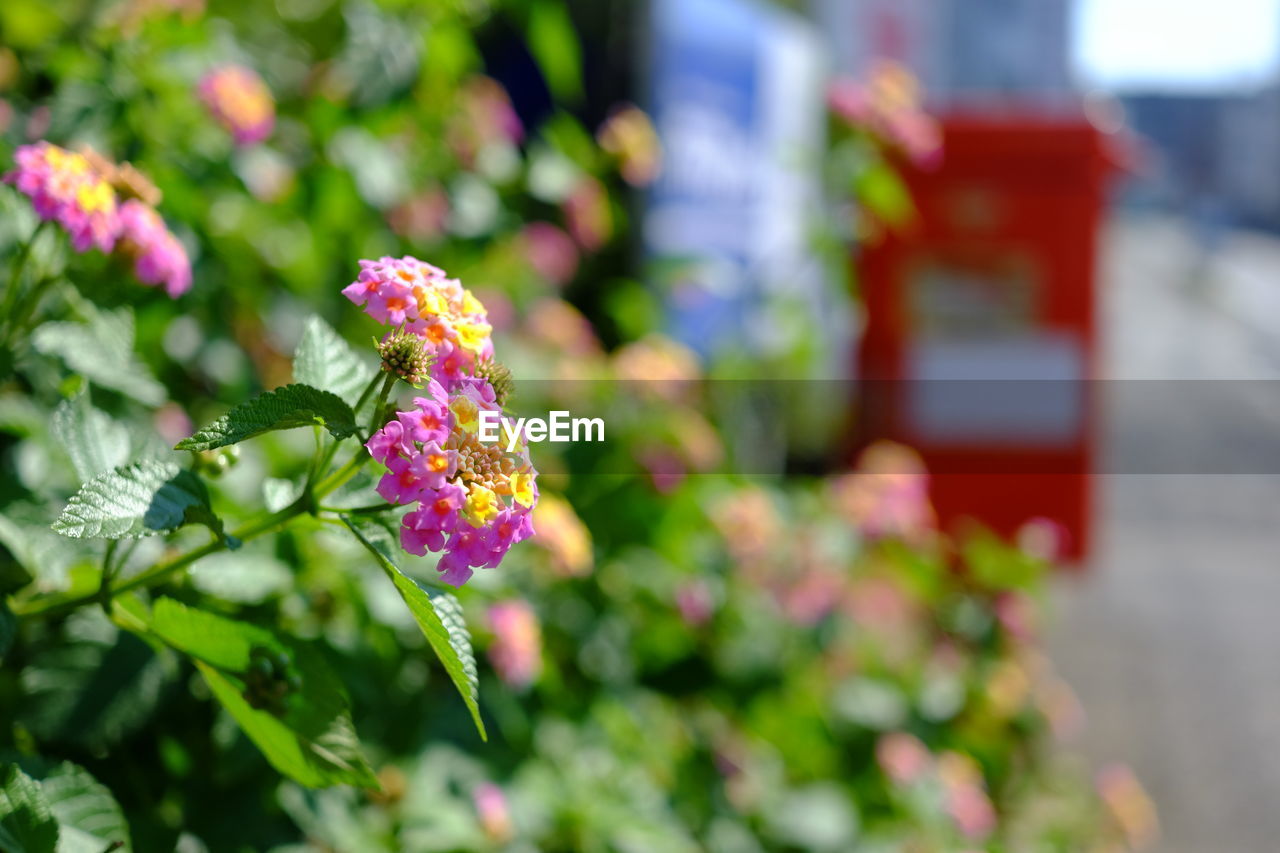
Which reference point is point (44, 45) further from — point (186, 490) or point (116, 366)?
point (186, 490)

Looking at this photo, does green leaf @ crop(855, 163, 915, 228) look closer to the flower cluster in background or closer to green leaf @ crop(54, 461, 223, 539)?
the flower cluster in background

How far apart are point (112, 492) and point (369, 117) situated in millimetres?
861

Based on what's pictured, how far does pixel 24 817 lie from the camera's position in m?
0.63

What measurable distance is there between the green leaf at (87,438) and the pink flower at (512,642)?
46 centimetres

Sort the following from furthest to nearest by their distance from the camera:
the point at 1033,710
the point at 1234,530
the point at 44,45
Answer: the point at 1234,530, the point at 1033,710, the point at 44,45

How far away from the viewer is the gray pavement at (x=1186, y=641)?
2.69 metres

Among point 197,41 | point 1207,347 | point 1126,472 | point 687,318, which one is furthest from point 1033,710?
point 1207,347

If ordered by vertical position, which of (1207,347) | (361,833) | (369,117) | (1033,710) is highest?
(369,117)

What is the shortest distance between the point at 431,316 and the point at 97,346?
14.1 inches

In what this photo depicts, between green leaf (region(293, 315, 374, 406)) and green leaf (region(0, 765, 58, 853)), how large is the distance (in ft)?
0.77

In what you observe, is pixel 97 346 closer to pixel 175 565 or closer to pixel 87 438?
pixel 87 438

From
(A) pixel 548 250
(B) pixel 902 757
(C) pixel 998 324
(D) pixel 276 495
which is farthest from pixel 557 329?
(C) pixel 998 324

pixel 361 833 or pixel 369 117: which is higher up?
pixel 369 117

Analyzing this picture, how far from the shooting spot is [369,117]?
4.56 feet
